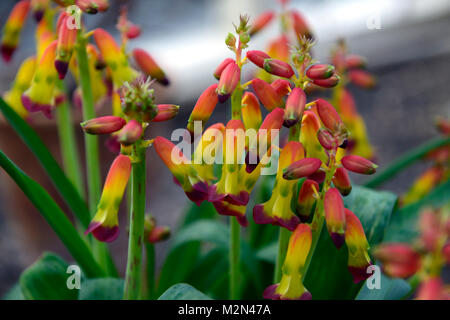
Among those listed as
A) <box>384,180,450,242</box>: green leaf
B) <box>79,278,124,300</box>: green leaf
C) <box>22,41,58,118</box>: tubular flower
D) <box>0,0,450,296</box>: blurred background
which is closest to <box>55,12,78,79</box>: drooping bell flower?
<box>22,41,58,118</box>: tubular flower

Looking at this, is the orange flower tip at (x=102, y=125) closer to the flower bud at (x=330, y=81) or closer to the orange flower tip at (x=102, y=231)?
the orange flower tip at (x=102, y=231)

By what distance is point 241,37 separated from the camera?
1.69 ft

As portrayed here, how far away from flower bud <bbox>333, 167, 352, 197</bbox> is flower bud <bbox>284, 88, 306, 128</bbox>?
0.23ft

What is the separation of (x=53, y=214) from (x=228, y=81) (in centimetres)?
28

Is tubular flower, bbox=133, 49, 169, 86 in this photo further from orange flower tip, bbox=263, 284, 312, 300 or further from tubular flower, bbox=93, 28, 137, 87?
orange flower tip, bbox=263, 284, 312, 300

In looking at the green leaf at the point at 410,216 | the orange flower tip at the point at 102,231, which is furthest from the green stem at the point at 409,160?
the orange flower tip at the point at 102,231

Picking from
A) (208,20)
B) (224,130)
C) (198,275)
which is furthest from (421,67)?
(224,130)

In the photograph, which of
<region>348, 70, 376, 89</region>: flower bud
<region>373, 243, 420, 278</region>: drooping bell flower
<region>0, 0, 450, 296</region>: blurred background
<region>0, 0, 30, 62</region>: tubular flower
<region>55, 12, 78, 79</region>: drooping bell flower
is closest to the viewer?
<region>373, 243, 420, 278</region>: drooping bell flower

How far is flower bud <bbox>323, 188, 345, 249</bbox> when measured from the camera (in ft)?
1.55

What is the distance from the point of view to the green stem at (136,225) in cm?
52

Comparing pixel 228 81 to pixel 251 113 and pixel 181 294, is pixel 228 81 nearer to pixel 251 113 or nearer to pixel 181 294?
pixel 251 113

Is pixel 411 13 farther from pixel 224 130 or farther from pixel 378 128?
pixel 224 130

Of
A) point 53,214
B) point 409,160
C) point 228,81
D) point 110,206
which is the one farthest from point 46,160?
point 409,160

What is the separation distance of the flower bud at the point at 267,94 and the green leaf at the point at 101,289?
0.32 meters
